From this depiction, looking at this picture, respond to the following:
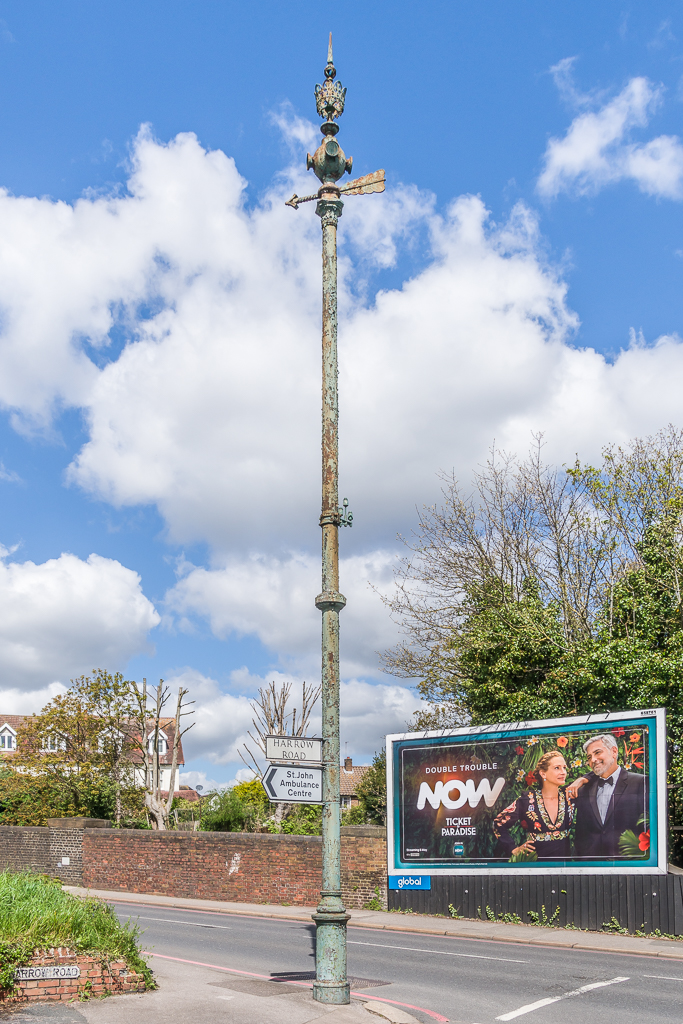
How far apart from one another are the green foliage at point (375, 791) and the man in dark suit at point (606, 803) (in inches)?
915

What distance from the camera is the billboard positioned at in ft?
60.1

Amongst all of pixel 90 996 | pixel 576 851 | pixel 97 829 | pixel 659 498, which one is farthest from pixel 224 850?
pixel 90 996

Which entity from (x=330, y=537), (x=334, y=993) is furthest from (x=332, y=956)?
(x=330, y=537)

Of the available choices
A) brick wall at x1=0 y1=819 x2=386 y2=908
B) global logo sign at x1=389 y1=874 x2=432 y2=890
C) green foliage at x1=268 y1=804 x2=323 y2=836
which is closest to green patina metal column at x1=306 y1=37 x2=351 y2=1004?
global logo sign at x1=389 y1=874 x2=432 y2=890

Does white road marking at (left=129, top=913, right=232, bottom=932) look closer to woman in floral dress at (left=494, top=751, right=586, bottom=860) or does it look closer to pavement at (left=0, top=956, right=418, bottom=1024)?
woman in floral dress at (left=494, top=751, right=586, bottom=860)

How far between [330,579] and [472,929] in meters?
12.2

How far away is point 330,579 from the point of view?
A: 1010 cm

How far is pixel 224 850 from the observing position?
85.1 ft

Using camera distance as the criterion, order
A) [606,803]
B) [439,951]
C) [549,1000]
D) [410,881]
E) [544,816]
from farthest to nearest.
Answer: [410,881] < [544,816] < [606,803] < [439,951] < [549,1000]

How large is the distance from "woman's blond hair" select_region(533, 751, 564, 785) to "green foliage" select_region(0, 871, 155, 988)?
11.7 m

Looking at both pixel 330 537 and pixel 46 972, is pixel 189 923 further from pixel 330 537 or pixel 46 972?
pixel 330 537

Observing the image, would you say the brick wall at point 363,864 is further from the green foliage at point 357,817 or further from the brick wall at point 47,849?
the green foliage at point 357,817

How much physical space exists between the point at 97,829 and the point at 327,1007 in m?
22.4

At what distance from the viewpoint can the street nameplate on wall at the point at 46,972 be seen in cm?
889
